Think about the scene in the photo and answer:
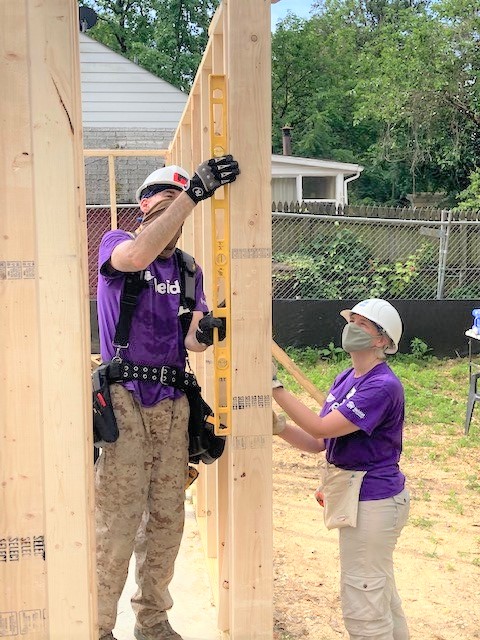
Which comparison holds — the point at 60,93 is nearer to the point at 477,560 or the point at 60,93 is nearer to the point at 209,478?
the point at 209,478

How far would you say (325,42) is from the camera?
116 feet

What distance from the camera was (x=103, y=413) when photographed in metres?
3.09

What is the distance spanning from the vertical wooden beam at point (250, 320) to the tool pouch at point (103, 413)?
0.52 metres

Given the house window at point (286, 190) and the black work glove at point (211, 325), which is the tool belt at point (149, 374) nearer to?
the black work glove at point (211, 325)

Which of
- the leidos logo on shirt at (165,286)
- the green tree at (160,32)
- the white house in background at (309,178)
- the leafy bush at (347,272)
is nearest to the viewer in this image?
the leidos logo on shirt at (165,286)

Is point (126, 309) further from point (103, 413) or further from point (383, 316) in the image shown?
point (383, 316)

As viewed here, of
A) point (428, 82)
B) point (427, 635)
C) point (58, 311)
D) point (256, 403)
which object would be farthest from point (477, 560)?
point (428, 82)

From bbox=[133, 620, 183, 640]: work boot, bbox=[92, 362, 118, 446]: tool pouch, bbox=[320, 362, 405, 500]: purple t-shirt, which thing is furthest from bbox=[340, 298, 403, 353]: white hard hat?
bbox=[133, 620, 183, 640]: work boot

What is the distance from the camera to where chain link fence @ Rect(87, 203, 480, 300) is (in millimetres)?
11336

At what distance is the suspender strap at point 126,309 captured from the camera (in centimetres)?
316

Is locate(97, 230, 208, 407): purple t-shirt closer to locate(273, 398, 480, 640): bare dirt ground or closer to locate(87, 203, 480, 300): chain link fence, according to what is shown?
locate(273, 398, 480, 640): bare dirt ground

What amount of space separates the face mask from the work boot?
159 cm

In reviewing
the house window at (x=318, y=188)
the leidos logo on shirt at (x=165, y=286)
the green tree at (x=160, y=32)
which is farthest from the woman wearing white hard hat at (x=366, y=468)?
the green tree at (x=160, y=32)

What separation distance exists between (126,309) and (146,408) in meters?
0.44
